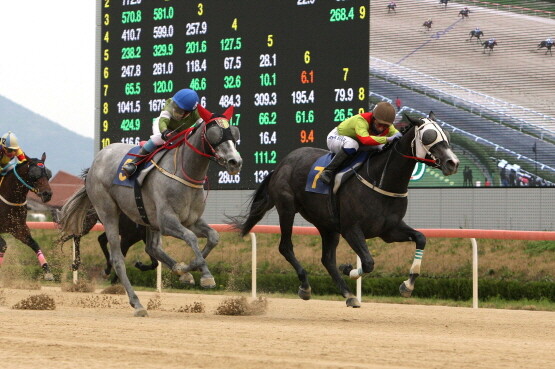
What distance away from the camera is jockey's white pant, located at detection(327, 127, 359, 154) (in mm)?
7887

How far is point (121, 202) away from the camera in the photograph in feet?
25.9

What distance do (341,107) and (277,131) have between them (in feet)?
3.28

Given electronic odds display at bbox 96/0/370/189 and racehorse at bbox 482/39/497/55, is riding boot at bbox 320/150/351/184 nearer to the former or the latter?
electronic odds display at bbox 96/0/370/189

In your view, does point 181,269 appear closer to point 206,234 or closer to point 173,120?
point 206,234

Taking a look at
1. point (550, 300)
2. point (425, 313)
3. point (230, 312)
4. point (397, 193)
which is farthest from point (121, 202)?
point (550, 300)

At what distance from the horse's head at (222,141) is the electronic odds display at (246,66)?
19.5ft

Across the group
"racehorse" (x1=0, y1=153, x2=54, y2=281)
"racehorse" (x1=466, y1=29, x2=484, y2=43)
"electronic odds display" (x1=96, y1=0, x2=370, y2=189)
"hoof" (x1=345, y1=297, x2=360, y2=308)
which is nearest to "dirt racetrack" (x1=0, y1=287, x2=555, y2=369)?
"hoof" (x1=345, y1=297, x2=360, y2=308)

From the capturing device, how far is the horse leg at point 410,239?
728cm

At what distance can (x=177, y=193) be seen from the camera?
7352 mm

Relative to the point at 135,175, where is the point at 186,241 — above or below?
below

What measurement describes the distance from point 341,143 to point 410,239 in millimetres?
965

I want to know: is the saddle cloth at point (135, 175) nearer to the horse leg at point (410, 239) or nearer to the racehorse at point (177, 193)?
the racehorse at point (177, 193)

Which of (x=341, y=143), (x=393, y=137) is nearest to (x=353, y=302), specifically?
(x=341, y=143)

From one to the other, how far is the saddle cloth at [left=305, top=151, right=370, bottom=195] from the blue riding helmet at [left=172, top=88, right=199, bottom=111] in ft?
3.94
